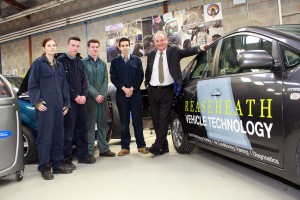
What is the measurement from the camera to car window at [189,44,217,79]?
128 inches

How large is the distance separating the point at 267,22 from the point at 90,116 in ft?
13.7

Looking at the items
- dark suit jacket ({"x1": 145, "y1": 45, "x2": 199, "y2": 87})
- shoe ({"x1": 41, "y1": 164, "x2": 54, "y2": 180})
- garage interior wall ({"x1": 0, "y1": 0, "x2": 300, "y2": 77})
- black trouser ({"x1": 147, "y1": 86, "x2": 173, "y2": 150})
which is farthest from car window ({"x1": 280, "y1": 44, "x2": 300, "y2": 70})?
garage interior wall ({"x1": 0, "y1": 0, "x2": 300, "y2": 77})

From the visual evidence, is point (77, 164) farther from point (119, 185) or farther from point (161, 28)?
point (161, 28)

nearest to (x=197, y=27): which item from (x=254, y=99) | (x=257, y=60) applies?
(x=254, y=99)

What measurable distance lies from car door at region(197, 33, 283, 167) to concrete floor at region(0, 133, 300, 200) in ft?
1.09

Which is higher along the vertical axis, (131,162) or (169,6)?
(169,6)

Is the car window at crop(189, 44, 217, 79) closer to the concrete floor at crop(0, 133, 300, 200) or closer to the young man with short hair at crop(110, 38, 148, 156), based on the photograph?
the young man with short hair at crop(110, 38, 148, 156)

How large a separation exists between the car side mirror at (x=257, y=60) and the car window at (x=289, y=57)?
9 cm

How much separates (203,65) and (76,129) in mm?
1744

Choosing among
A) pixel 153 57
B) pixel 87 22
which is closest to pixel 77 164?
pixel 153 57

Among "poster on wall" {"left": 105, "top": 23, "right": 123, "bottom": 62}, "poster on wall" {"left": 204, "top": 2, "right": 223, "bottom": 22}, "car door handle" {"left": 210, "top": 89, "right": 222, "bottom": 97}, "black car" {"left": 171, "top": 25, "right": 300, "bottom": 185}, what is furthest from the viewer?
"poster on wall" {"left": 105, "top": 23, "right": 123, "bottom": 62}

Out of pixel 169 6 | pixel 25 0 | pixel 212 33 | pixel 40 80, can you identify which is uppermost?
pixel 25 0

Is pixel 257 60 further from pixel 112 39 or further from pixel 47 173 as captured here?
pixel 112 39

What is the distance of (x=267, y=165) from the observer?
2.27 meters
